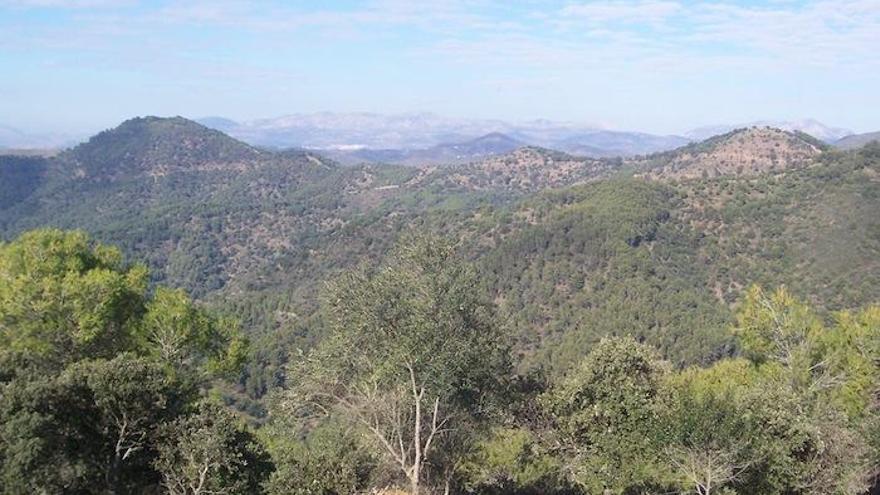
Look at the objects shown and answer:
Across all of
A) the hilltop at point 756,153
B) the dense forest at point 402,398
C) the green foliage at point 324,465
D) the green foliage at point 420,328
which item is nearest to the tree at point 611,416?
the dense forest at point 402,398

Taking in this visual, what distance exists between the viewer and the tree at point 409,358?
1655 cm

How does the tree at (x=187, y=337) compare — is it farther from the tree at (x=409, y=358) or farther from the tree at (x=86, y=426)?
the tree at (x=409, y=358)

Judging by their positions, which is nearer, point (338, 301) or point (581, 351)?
point (338, 301)

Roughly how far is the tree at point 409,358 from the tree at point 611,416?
2548 mm

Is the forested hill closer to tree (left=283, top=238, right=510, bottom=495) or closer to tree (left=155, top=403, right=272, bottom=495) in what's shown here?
tree (left=283, top=238, right=510, bottom=495)

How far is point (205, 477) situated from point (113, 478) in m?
2.68

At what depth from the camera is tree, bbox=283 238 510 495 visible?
16547 millimetres

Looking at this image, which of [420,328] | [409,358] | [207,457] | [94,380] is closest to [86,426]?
[94,380]

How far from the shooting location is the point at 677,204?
123938mm

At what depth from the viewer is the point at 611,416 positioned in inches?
719

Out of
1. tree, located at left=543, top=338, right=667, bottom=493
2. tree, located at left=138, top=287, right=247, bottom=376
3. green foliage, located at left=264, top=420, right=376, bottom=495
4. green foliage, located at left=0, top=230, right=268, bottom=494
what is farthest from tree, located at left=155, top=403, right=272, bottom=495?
tree, located at left=543, top=338, right=667, bottom=493

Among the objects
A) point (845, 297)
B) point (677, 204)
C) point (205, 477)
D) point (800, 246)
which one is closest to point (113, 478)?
point (205, 477)

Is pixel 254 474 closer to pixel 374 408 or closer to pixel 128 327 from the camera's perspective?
pixel 374 408

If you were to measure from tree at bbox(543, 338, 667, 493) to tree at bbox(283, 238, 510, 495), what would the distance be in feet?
8.36
